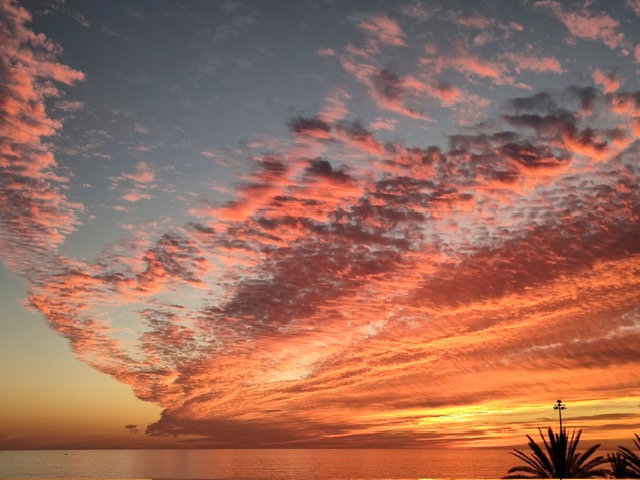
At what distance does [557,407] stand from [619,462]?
25.9 ft

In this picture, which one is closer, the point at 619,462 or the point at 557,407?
the point at 619,462

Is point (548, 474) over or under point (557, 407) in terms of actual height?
under

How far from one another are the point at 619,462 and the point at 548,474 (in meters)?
4.74

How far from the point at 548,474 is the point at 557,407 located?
31.5 feet

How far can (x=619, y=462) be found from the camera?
112 ft

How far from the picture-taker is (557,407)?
41.9m

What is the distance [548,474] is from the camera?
33.4 m

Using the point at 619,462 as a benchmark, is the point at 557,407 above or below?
above

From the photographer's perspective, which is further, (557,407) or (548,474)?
(557,407)

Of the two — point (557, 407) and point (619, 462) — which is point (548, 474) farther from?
point (557, 407)

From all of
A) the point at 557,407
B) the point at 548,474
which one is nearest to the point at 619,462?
the point at 548,474
